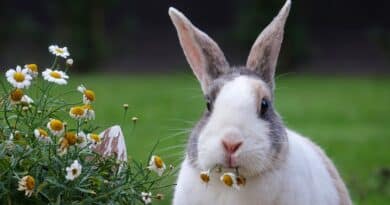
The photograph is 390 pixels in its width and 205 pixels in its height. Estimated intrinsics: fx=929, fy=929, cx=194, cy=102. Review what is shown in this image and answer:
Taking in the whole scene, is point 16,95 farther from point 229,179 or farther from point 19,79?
point 229,179

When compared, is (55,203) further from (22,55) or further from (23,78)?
(22,55)

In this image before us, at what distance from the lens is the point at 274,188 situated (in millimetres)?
2867

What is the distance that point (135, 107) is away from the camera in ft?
29.5

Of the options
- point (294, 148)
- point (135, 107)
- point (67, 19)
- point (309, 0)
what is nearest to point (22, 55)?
point (67, 19)

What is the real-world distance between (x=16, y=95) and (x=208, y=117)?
0.70 m

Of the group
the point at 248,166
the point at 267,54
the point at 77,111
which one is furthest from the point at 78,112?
the point at 267,54

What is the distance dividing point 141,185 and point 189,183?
0.51 metres

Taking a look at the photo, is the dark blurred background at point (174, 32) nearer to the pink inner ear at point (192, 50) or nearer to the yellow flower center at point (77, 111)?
the pink inner ear at point (192, 50)

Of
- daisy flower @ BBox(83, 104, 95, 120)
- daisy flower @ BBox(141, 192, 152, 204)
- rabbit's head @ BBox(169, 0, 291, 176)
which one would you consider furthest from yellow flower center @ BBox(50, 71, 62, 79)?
rabbit's head @ BBox(169, 0, 291, 176)

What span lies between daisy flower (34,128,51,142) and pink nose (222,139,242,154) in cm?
55

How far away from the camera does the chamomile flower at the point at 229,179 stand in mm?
2572

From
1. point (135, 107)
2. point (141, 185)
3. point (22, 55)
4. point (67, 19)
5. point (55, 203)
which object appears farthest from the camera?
point (22, 55)

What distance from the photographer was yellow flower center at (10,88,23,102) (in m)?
2.32

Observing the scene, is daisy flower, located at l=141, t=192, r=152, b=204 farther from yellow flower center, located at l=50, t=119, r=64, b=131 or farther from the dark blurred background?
the dark blurred background
